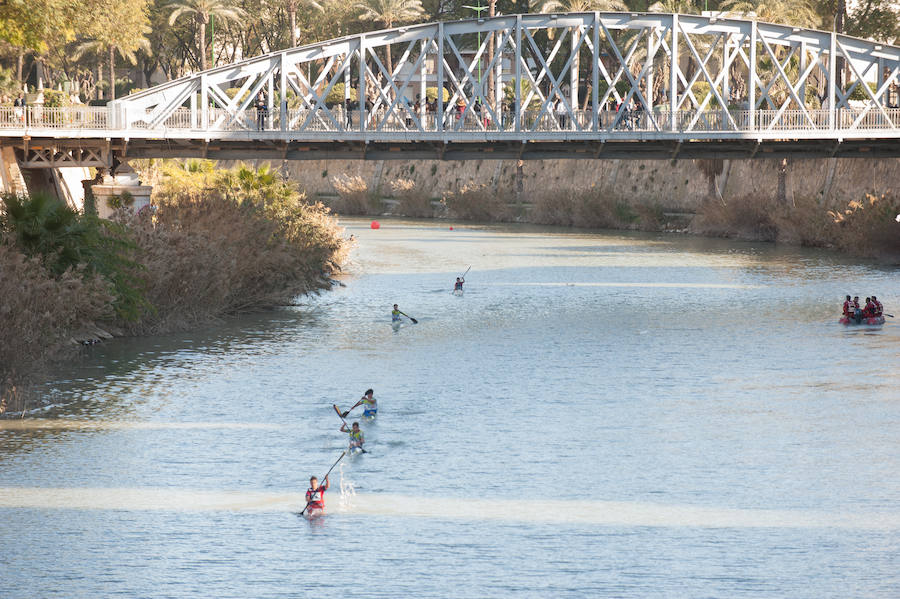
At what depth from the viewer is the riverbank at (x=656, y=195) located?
63875mm

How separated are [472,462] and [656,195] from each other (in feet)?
208

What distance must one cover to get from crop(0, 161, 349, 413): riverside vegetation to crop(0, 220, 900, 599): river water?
3.21ft

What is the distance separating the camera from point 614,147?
2245 inches

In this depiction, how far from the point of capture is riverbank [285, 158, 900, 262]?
63875 mm

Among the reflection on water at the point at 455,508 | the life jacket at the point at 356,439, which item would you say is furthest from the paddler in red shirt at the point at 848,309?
the life jacket at the point at 356,439

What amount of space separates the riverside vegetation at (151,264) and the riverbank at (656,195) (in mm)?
26939

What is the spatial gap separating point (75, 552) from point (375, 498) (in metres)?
4.58

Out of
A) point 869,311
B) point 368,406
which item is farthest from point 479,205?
point 368,406

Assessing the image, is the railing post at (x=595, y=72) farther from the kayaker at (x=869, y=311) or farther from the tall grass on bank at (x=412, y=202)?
the tall grass on bank at (x=412, y=202)

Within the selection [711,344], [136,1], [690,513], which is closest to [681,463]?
[690,513]

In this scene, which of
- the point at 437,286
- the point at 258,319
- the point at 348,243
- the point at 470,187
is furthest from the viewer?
the point at 470,187

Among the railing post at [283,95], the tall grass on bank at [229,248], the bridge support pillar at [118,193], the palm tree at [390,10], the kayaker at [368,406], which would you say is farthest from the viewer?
the palm tree at [390,10]

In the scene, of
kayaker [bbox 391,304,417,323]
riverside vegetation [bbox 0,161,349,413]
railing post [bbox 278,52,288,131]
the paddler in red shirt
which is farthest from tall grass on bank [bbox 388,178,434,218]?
the paddler in red shirt

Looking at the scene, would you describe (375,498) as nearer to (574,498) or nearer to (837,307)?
(574,498)
